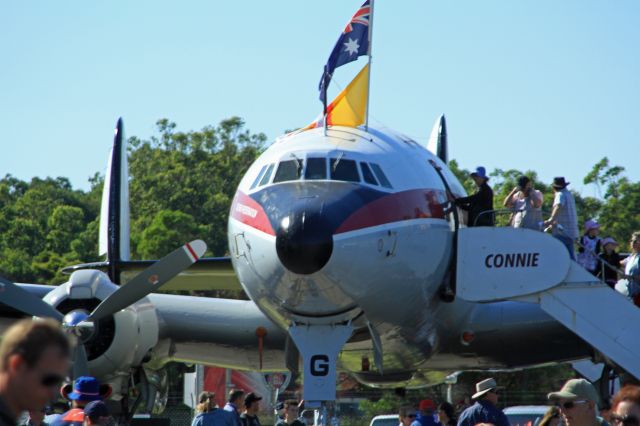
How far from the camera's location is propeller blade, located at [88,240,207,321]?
48.0 feet

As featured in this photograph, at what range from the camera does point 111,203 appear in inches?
789

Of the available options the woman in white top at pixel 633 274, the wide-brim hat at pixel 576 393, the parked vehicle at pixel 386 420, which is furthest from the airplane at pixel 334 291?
the wide-brim hat at pixel 576 393

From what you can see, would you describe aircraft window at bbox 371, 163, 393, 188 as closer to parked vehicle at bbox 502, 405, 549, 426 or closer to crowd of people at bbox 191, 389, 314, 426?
crowd of people at bbox 191, 389, 314, 426

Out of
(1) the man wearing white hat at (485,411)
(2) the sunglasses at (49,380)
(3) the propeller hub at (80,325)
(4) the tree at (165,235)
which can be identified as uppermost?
(2) the sunglasses at (49,380)

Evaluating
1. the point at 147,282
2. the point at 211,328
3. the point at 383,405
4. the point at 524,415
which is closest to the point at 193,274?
the point at 211,328

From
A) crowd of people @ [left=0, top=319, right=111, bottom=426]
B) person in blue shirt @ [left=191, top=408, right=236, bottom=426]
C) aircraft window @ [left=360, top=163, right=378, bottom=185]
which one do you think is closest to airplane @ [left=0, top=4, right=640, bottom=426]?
aircraft window @ [left=360, top=163, right=378, bottom=185]

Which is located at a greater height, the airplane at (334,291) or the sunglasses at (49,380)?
the sunglasses at (49,380)

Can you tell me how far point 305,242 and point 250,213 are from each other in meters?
1.33

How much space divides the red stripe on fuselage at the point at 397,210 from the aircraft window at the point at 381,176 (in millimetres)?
171

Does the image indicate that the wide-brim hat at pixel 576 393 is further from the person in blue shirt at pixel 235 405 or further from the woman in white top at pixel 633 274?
the woman in white top at pixel 633 274

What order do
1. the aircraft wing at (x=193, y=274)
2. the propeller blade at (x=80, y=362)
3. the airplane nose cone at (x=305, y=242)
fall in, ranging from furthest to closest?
the aircraft wing at (x=193, y=274), the propeller blade at (x=80, y=362), the airplane nose cone at (x=305, y=242)

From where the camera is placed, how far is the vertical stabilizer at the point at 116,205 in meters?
19.5

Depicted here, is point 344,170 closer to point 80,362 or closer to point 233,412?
point 233,412

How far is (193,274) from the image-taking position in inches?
682
